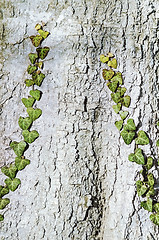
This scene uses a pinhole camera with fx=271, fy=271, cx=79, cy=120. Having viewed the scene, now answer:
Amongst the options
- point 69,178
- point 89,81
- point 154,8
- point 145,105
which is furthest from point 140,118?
point 154,8

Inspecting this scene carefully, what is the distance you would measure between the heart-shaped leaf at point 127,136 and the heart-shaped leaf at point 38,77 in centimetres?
48

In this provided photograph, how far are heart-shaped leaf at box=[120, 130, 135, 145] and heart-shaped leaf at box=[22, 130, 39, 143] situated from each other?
1.41 feet

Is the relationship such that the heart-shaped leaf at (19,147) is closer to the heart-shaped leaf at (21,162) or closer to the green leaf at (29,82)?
the heart-shaped leaf at (21,162)

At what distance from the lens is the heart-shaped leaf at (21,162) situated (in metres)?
1.33

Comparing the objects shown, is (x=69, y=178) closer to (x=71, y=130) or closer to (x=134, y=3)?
(x=71, y=130)

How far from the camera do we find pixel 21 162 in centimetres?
134

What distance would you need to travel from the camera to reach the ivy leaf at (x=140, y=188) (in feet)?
4.27

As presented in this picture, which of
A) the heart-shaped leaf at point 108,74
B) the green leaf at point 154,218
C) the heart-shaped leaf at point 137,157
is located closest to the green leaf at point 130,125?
the heart-shaped leaf at point 137,157

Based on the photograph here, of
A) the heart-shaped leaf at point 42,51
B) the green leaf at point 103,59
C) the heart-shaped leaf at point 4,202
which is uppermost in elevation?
the heart-shaped leaf at point 42,51

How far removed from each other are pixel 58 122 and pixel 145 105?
0.44 metres

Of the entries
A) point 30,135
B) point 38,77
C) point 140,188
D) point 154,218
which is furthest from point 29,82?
point 154,218

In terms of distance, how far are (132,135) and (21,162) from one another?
56cm

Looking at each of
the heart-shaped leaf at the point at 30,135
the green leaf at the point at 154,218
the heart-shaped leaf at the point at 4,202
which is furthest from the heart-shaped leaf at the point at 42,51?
the green leaf at the point at 154,218

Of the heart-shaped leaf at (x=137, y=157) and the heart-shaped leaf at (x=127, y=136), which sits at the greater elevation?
the heart-shaped leaf at (x=127, y=136)
